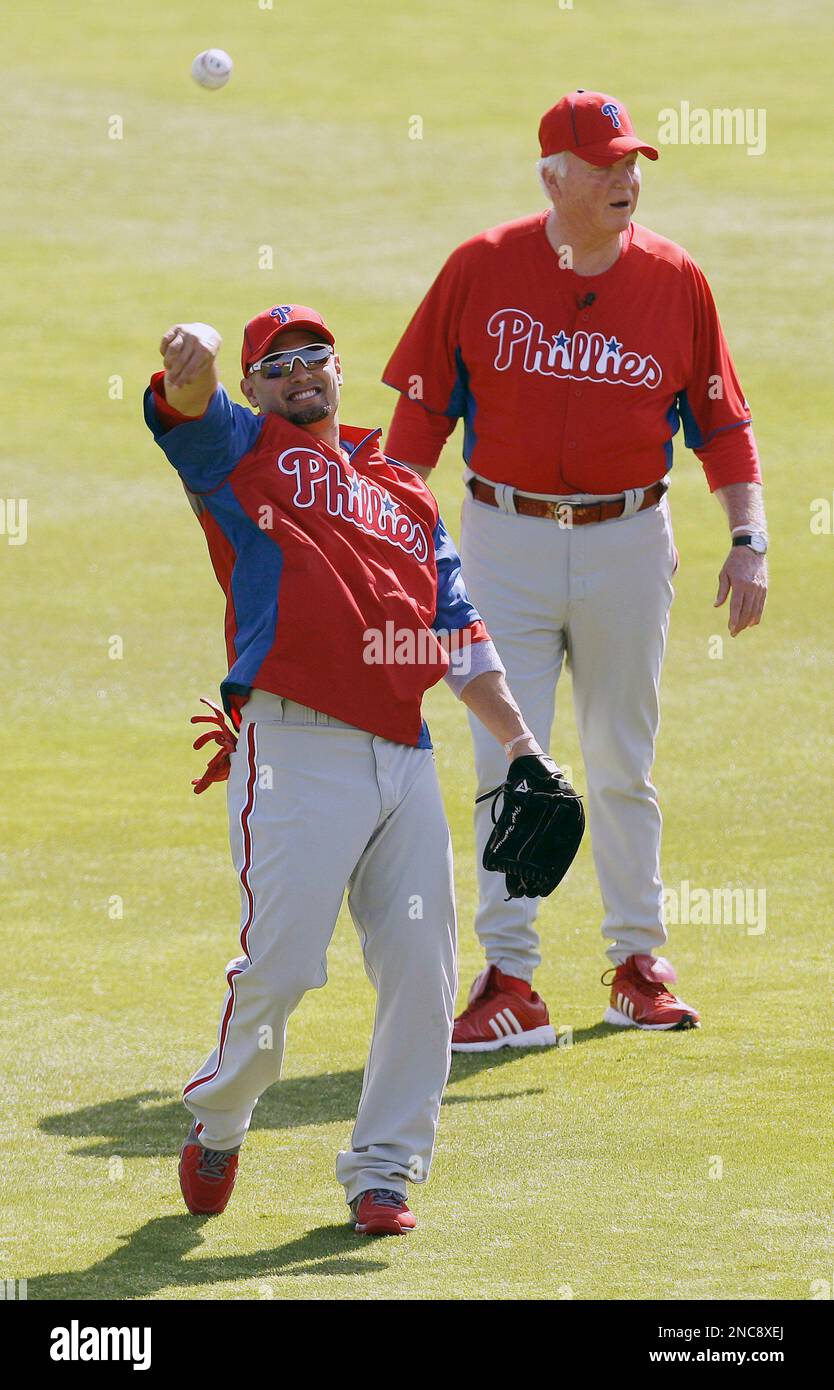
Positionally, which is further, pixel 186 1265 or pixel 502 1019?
pixel 502 1019

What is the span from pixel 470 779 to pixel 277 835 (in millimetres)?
5441

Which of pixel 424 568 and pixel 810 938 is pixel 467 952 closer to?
pixel 810 938

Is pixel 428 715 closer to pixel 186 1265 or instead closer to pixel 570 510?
pixel 570 510

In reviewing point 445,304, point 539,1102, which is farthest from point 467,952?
point 445,304

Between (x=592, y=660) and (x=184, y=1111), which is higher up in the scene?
(x=592, y=660)

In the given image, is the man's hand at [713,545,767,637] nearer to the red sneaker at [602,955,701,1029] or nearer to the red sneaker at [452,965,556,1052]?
the red sneaker at [602,955,701,1029]

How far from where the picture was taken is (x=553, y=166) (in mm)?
6426

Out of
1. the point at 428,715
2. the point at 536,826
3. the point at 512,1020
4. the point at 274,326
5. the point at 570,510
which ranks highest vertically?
the point at 428,715

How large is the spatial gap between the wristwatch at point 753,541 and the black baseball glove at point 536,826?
1788mm

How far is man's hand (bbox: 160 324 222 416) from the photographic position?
4.35 m

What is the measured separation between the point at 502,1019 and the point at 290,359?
2.52 meters

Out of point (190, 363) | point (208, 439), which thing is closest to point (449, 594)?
point (208, 439)

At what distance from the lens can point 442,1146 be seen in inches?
219

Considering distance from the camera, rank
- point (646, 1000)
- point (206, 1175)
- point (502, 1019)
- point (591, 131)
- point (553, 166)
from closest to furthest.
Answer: point (206, 1175) → point (591, 131) → point (553, 166) → point (502, 1019) → point (646, 1000)
